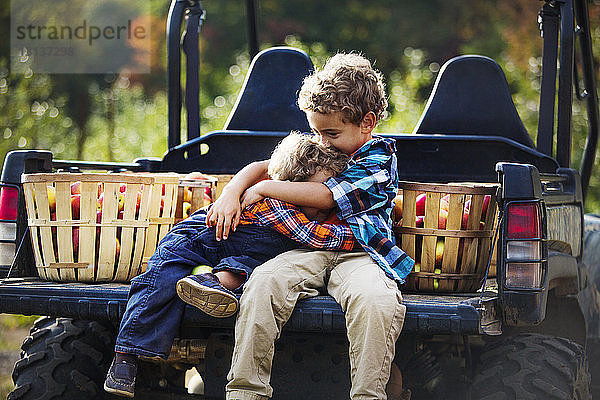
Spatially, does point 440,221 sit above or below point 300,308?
above

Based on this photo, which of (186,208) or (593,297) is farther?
(593,297)

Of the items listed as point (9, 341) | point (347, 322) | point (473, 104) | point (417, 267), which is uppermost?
point (473, 104)

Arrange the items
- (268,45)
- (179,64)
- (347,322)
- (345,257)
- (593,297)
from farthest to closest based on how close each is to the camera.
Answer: (268,45) → (593,297) → (179,64) → (345,257) → (347,322)

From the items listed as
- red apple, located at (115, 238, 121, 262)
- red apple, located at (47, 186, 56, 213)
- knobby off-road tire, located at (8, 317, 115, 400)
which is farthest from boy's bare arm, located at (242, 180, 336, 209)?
knobby off-road tire, located at (8, 317, 115, 400)

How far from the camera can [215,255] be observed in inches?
144

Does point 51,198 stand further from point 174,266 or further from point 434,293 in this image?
point 434,293

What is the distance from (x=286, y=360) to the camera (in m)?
3.66

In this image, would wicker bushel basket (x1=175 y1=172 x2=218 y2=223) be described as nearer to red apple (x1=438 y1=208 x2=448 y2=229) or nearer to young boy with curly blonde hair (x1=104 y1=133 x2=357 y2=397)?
young boy with curly blonde hair (x1=104 y1=133 x2=357 y2=397)

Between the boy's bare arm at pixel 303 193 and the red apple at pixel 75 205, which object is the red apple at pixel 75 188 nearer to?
the red apple at pixel 75 205

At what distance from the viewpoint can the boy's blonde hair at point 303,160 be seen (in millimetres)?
3672

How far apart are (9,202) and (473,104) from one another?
248cm

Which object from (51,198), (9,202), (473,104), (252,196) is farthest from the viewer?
(473,104)

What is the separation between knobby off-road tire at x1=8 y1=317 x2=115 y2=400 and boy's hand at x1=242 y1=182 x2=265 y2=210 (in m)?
0.97

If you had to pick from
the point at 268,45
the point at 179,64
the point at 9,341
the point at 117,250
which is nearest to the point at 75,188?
the point at 117,250
